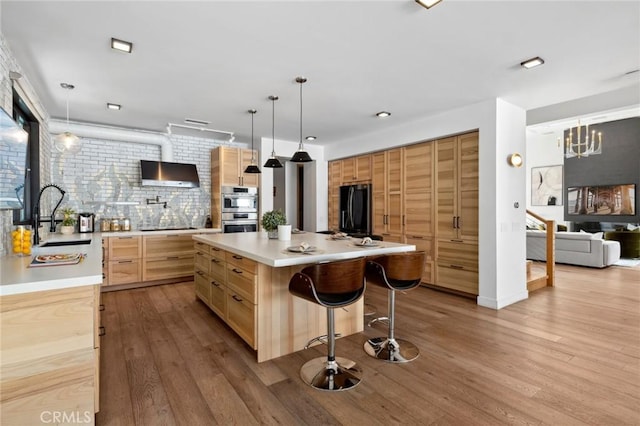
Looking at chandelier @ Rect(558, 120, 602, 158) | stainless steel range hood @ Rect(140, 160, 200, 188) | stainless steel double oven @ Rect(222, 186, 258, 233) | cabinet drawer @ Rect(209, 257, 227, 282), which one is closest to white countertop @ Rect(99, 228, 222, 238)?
stainless steel double oven @ Rect(222, 186, 258, 233)

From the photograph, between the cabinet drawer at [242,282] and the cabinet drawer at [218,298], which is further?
the cabinet drawer at [218,298]

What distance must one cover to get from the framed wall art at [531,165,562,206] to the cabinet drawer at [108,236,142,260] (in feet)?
37.4

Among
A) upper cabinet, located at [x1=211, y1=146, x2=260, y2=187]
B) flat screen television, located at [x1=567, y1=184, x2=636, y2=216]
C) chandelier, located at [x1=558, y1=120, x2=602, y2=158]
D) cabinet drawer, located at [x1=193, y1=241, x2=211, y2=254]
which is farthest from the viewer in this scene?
flat screen television, located at [x1=567, y1=184, x2=636, y2=216]

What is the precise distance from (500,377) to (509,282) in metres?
2.18

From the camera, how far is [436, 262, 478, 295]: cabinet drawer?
436 cm

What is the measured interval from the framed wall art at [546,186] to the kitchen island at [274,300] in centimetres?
956

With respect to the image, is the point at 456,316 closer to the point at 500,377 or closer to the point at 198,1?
the point at 500,377

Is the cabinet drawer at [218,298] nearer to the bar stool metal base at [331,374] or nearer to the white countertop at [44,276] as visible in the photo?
the bar stool metal base at [331,374]

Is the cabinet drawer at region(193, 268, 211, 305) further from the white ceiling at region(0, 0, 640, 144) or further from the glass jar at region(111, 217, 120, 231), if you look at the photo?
the white ceiling at region(0, 0, 640, 144)

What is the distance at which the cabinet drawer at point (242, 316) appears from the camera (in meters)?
2.66

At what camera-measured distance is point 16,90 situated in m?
2.90

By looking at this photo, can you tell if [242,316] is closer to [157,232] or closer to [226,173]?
[157,232]

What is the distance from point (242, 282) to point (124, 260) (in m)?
3.06

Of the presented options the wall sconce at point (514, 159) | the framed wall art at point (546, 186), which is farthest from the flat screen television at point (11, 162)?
the framed wall art at point (546, 186)
